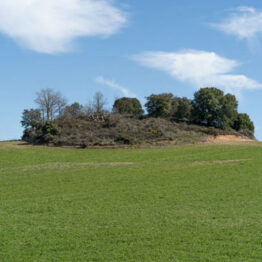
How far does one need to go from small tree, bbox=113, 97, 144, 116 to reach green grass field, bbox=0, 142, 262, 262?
1684 inches

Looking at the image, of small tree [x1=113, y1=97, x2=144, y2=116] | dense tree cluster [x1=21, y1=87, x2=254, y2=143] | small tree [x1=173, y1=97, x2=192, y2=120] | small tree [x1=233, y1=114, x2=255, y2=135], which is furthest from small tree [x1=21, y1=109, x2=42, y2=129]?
small tree [x1=233, y1=114, x2=255, y2=135]

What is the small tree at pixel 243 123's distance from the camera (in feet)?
182

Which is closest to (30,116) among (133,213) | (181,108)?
(181,108)

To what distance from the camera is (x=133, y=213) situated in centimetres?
1227

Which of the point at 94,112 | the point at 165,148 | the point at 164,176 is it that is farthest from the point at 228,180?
the point at 94,112

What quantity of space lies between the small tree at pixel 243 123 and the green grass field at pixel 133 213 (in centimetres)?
3045

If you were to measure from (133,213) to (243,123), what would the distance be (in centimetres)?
4719

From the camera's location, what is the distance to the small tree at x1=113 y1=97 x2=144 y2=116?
225 feet

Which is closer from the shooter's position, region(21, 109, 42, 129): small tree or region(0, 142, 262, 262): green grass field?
region(0, 142, 262, 262): green grass field

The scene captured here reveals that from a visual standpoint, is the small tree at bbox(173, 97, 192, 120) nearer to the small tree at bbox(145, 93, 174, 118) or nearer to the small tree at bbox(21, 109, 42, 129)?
the small tree at bbox(145, 93, 174, 118)

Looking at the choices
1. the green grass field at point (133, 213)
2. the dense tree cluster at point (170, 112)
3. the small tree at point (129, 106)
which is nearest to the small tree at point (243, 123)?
the dense tree cluster at point (170, 112)

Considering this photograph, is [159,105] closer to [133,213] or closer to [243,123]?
[243,123]

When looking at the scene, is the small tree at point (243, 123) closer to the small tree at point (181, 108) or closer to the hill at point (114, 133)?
the hill at point (114, 133)

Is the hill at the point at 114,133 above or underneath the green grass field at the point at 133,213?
above
